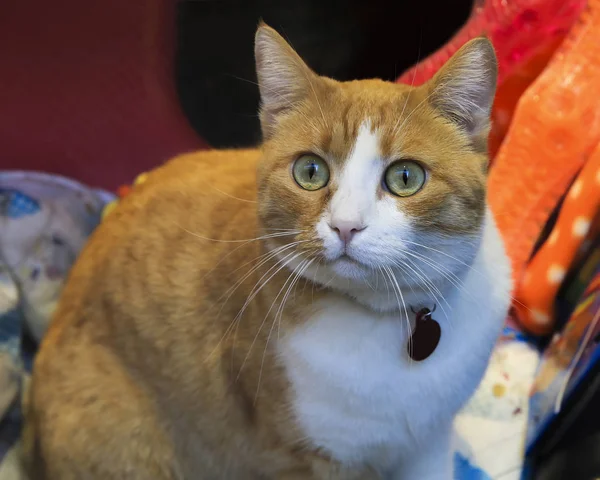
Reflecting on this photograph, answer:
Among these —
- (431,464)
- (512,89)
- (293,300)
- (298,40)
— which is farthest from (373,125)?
(298,40)

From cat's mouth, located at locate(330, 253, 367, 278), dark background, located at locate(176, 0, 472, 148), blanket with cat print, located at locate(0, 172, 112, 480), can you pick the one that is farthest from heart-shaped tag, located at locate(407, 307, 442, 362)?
dark background, located at locate(176, 0, 472, 148)

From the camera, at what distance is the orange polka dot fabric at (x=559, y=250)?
146 centimetres

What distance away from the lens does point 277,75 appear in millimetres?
1044

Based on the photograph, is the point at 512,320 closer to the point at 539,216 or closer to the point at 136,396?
the point at 539,216

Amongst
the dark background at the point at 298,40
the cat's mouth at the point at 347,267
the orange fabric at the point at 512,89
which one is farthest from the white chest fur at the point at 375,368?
the dark background at the point at 298,40

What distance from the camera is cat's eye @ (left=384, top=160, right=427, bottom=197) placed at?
0.92 meters

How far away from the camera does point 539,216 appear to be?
1609mm

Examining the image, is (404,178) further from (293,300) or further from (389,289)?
(293,300)

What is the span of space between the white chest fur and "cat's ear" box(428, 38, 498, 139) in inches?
8.9

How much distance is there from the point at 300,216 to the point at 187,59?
3.92ft

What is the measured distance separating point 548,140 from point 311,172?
835 millimetres

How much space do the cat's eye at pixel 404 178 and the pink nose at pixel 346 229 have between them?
0.10 metres

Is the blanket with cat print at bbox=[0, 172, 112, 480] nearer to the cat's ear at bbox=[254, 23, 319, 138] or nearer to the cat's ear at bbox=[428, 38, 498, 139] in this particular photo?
the cat's ear at bbox=[254, 23, 319, 138]

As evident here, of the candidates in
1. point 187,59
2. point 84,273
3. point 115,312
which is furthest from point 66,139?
point 115,312
